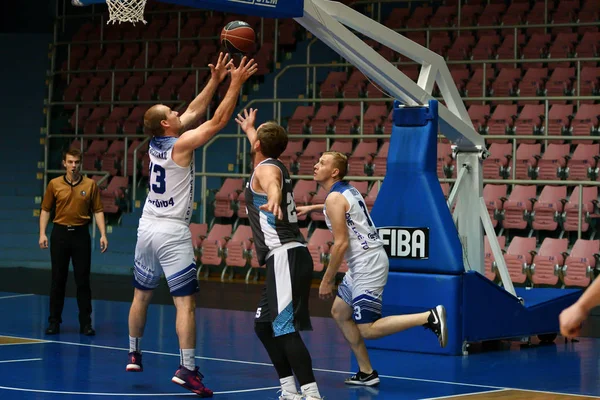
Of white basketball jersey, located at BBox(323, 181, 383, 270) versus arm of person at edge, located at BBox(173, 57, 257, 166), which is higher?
arm of person at edge, located at BBox(173, 57, 257, 166)

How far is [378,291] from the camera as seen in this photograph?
28.1ft

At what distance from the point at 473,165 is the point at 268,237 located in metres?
4.22

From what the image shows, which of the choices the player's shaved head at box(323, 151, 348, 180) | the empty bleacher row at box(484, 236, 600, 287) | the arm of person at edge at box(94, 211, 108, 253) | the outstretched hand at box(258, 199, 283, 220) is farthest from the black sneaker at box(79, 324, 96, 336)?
the empty bleacher row at box(484, 236, 600, 287)

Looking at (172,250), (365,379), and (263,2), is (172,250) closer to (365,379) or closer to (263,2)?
(365,379)

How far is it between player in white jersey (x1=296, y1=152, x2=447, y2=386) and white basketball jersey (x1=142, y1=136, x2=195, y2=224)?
3.23 ft

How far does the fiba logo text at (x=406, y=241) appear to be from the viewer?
33.3 ft

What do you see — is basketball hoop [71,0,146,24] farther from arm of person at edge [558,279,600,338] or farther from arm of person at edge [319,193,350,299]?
arm of person at edge [558,279,600,338]

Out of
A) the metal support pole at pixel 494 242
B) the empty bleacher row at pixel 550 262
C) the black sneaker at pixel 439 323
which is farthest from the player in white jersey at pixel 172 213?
the empty bleacher row at pixel 550 262

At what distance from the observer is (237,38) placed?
837 centimetres

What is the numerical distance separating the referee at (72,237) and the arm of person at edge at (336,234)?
354cm

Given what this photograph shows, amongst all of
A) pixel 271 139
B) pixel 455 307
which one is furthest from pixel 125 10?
pixel 455 307

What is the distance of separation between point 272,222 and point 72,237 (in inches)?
175

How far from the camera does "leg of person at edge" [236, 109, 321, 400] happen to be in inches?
279

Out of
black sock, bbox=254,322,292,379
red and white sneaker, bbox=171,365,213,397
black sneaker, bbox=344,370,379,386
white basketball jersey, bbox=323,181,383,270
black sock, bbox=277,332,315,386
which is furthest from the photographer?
white basketball jersey, bbox=323,181,383,270
